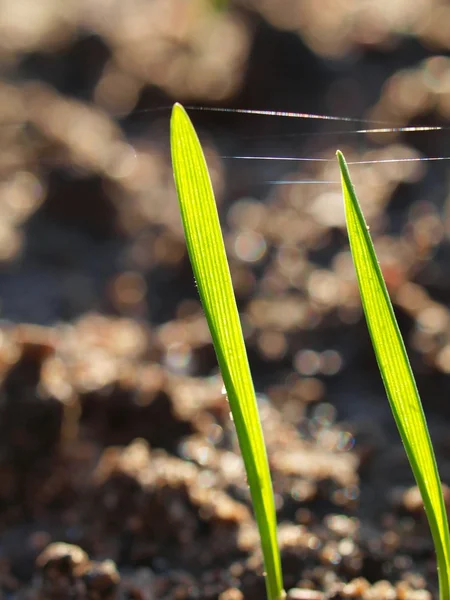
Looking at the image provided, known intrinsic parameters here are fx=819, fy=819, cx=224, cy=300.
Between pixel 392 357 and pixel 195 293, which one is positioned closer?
pixel 392 357

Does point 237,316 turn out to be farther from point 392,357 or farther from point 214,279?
point 392,357

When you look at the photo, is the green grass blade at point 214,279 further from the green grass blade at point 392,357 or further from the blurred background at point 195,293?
the blurred background at point 195,293

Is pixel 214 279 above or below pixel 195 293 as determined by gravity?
below

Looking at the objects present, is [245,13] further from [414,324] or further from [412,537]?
[412,537]

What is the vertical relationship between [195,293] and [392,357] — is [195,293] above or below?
above

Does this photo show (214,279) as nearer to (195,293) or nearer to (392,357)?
(392,357)

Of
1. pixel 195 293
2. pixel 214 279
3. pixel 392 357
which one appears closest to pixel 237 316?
pixel 214 279
